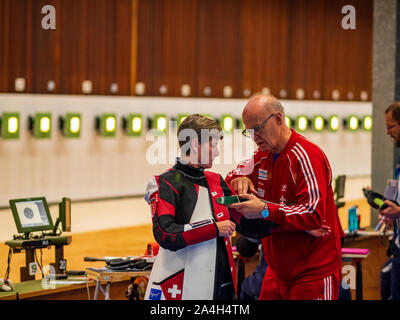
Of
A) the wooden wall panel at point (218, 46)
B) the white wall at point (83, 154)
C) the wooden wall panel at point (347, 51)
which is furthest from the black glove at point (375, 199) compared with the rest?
the wooden wall panel at point (347, 51)

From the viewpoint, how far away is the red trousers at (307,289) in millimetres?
3678

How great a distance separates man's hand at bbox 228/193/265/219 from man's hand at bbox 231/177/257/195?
0.56 ft

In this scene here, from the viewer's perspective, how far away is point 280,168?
3.74m

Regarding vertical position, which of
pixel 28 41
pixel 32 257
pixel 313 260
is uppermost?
pixel 28 41

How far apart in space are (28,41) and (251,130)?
703cm

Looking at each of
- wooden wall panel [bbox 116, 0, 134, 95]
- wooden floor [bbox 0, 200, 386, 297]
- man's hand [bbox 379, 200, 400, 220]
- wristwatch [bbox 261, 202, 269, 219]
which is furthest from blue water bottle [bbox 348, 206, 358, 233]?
wooden wall panel [bbox 116, 0, 134, 95]

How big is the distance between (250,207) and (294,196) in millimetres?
355

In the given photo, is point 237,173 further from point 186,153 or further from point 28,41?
point 28,41

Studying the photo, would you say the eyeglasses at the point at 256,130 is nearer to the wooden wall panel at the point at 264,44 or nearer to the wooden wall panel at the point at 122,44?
the wooden wall panel at the point at 122,44

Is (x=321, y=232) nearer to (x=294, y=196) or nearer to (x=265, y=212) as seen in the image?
(x=294, y=196)

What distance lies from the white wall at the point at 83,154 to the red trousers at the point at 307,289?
674 centimetres

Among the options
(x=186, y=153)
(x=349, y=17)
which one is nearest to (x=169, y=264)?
(x=186, y=153)

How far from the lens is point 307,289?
3.68 m

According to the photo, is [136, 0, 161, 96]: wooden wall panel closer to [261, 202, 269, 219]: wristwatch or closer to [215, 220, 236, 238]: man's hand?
[261, 202, 269, 219]: wristwatch
